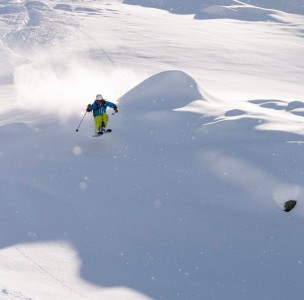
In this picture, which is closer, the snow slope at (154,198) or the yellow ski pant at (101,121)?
the snow slope at (154,198)

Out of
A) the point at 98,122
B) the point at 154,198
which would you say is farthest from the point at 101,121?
the point at 154,198

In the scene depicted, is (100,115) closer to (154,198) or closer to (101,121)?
(101,121)

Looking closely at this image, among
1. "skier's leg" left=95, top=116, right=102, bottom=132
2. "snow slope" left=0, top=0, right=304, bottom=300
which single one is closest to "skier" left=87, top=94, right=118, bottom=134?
"skier's leg" left=95, top=116, right=102, bottom=132

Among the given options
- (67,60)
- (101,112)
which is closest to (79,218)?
(101,112)

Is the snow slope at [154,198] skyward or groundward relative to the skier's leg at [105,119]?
groundward

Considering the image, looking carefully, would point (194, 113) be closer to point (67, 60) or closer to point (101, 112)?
point (101, 112)

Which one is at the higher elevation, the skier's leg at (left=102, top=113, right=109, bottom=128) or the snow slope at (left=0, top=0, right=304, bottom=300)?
the skier's leg at (left=102, top=113, right=109, bottom=128)

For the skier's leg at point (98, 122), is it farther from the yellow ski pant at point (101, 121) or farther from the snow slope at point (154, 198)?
the snow slope at point (154, 198)

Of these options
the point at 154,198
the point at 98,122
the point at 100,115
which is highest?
the point at 100,115

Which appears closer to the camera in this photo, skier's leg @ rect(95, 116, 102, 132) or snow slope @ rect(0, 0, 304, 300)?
snow slope @ rect(0, 0, 304, 300)

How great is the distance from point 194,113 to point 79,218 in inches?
171

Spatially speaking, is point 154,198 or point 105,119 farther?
point 105,119

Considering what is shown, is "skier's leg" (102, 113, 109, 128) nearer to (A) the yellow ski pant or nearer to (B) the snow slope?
(A) the yellow ski pant

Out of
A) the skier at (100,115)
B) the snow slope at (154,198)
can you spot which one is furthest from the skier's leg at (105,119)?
the snow slope at (154,198)
